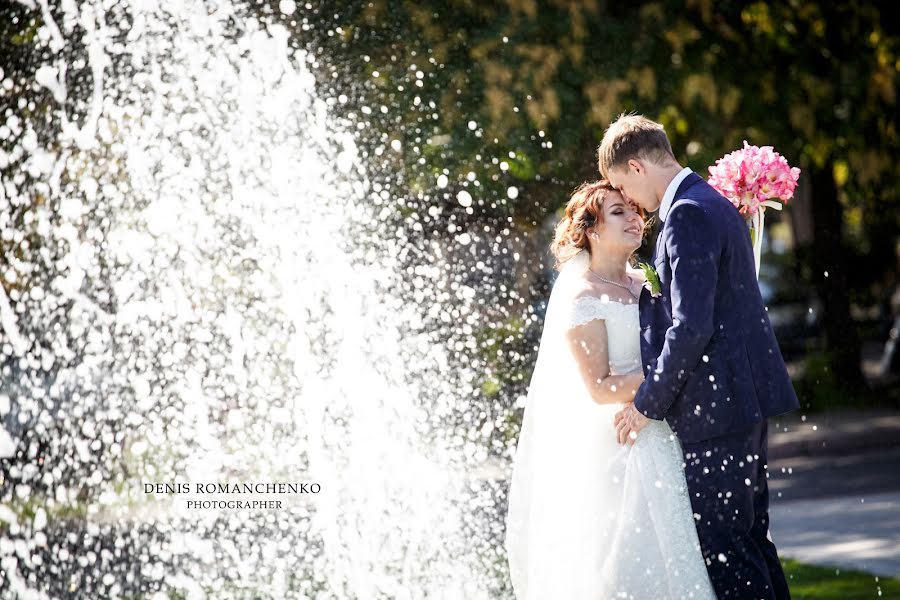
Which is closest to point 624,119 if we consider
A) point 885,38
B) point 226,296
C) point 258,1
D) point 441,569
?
point 441,569

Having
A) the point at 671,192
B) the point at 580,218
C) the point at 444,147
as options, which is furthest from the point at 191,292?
the point at 671,192

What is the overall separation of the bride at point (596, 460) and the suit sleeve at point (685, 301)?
28cm

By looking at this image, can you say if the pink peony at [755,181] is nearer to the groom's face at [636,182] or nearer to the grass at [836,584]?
the groom's face at [636,182]

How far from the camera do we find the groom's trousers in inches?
151

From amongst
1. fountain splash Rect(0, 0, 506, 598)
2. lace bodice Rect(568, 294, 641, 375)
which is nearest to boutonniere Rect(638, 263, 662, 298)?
lace bodice Rect(568, 294, 641, 375)

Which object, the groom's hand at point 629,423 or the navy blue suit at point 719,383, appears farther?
the groom's hand at point 629,423

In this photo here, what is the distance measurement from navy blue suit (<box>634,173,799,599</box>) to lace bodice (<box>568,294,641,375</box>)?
0.93 ft

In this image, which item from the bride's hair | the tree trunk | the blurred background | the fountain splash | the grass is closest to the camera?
the bride's hair

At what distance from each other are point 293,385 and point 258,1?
11.2 feet

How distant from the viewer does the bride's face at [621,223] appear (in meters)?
4.30

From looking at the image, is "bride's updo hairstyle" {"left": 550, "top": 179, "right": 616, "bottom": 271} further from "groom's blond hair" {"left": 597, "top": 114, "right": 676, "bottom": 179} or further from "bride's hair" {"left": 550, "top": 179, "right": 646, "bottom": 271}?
"groom's blond hair" {"left": 597, "top": 114, "right": 676, "bottom": 179}

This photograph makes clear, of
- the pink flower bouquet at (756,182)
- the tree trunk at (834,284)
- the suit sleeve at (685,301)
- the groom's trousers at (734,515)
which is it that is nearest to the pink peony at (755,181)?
the pink flower bouquet at (756,182)

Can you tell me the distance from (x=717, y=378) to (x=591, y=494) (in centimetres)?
73

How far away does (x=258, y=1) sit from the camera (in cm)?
991
